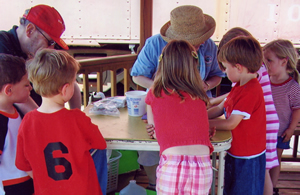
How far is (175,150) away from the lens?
136 cm

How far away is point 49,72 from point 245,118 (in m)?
1.11

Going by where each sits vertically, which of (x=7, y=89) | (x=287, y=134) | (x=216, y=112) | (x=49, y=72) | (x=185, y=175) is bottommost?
(x=287, y=134)

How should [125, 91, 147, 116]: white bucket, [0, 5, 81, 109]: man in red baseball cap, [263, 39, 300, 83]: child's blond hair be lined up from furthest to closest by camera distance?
[263, 39, 300, 83]: child's blond hair
[125, 91, 147, 116]: white bucket
[0, 5, 81, 109]: man in red baseball cap

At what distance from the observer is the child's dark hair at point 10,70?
1328 millimetres

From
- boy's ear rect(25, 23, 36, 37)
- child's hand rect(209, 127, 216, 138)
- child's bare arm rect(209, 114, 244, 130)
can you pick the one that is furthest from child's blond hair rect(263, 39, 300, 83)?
boy's ear rect(25, 23, 36, 37)

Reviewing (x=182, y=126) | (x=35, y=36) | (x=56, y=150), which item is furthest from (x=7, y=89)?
(x=182, y=126)

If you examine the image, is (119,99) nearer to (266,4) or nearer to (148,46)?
(148,46)

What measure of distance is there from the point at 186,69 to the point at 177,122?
28cm

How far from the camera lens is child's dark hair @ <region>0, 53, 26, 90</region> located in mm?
1328

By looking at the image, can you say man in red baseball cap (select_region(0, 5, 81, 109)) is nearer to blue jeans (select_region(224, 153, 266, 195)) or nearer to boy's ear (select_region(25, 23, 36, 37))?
boy's ear (select_region(25, 23, 36, 37))

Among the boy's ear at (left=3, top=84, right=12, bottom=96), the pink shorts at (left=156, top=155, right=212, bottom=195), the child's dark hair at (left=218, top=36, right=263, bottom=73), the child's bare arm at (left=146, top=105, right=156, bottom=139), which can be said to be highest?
the child's dark hair at (left=218, top=36, right=263, bottom=73)

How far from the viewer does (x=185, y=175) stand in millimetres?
1342

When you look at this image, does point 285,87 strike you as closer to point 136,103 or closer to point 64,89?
point 136,103

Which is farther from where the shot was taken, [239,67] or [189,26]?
[189,26]
